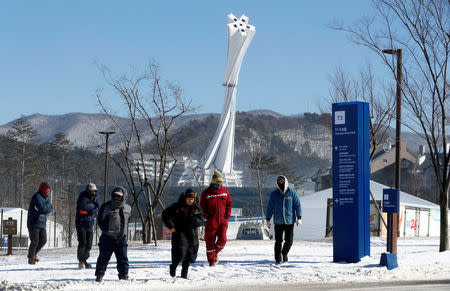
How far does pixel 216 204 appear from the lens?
13.0 m

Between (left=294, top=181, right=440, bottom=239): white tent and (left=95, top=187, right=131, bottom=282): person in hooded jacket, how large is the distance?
26576 mm

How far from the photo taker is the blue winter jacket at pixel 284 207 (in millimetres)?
13688

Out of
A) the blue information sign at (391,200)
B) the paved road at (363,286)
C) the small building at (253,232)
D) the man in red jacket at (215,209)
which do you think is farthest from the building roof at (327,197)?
the paved road at (363,286)

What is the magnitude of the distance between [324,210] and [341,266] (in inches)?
1154

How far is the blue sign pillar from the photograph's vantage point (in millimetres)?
14203

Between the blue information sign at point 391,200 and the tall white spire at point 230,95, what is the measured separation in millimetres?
29622

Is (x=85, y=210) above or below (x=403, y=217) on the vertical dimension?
above

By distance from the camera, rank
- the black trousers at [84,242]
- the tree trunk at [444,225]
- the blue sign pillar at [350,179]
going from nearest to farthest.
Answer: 1. the black trousers at [84,242]
2. the blue sign pillar at [350,179]
3. the tree trunk at [444,225]

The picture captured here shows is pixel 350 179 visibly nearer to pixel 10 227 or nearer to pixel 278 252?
pixel 278 252

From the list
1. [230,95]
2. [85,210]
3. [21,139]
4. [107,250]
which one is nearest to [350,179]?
[85,210]

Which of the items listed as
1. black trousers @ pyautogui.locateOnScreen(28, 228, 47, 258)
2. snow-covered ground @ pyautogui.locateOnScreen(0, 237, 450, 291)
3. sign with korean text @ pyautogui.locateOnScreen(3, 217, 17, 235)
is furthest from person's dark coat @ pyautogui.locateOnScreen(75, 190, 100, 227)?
sign with korean text @ pyautogui.locateOnScreen(3, 217, 17, 235)

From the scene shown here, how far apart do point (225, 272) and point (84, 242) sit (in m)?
2.64

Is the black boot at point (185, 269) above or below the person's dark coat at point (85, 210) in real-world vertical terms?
below

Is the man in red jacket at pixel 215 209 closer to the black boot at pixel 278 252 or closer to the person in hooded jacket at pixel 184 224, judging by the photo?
the black boot at pixel 278 252
